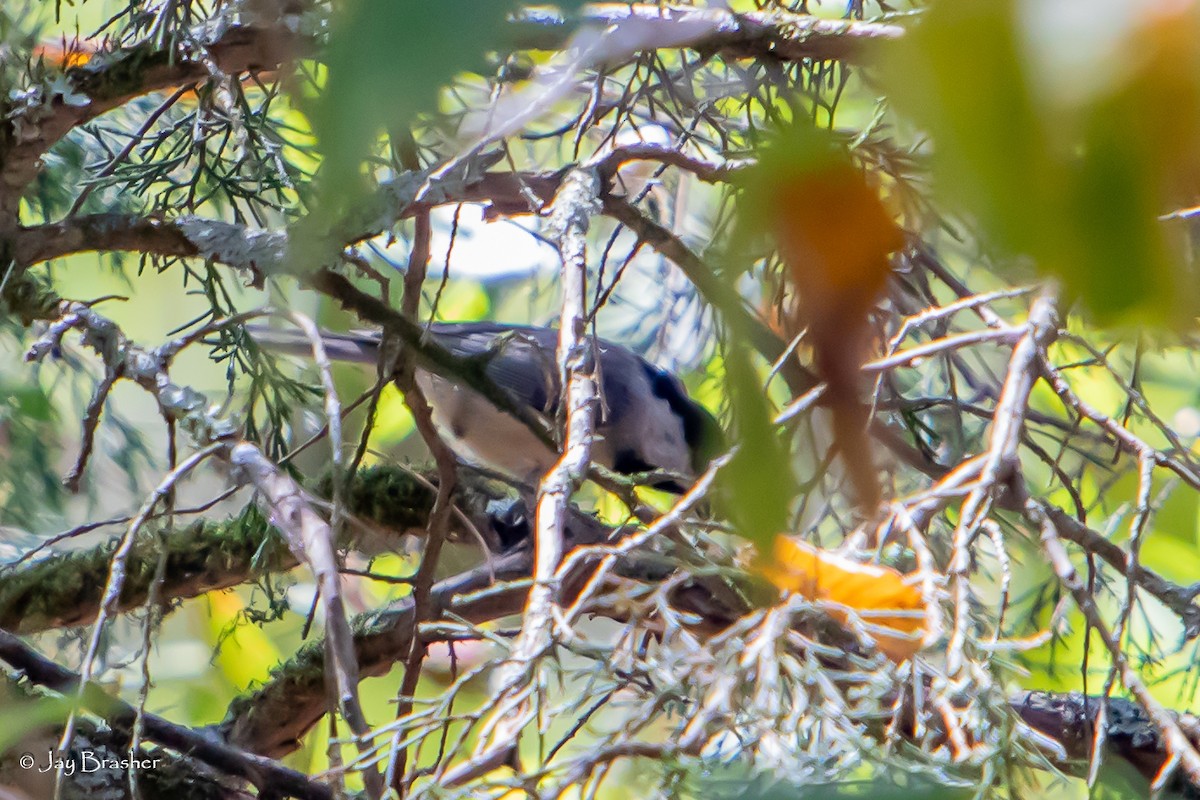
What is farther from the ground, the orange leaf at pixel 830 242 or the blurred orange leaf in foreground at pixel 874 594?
the orange leaf at pixel 830 242

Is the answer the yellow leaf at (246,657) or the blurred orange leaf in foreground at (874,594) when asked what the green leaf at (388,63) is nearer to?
the blurred orange leaf in foreground at (874,594)

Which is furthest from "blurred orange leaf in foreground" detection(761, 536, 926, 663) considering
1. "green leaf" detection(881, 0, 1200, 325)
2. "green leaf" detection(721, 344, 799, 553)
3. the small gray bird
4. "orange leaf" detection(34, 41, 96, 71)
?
the small gray bird

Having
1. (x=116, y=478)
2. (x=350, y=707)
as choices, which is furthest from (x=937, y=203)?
(x=116, y=478)

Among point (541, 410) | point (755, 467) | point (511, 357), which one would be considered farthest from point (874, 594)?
point (511, 357)

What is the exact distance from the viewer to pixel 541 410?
120 inches

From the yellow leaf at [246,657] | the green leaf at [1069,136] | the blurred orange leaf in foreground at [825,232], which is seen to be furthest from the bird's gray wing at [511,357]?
the green leaf at [1069,136]

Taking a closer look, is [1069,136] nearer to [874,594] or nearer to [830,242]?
[830,242]

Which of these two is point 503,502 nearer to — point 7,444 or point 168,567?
point 168,567

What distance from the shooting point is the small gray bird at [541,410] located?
3.12 m

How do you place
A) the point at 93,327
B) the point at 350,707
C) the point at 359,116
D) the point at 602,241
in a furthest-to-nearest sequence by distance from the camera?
1. the point at 602,241
2. the point at 93,327
3. the point at 350,707
4. the point at 359,116

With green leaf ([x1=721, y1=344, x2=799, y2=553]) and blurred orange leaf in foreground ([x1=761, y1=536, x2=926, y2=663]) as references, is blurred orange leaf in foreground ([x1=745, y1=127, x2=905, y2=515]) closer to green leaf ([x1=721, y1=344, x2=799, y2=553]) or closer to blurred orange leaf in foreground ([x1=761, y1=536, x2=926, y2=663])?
green leaf ([x1=721, y1=344, x2=799, y2=553])

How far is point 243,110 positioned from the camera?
63.4 inches

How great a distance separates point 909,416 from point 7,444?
1.85m

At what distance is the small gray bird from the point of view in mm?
3119
